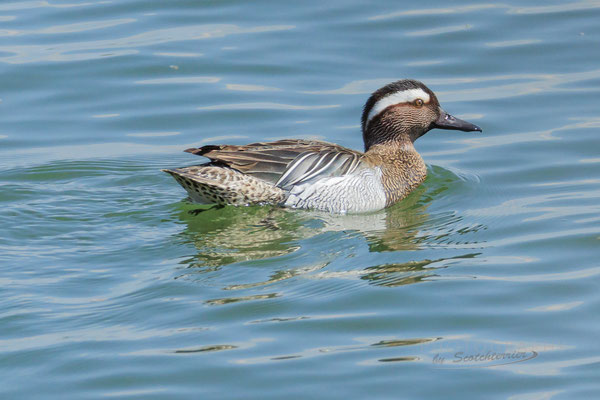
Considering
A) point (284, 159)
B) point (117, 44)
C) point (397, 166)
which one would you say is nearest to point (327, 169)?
point (284, 159)

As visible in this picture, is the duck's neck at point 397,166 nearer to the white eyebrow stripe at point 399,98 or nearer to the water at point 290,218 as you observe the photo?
the water at point 290,218

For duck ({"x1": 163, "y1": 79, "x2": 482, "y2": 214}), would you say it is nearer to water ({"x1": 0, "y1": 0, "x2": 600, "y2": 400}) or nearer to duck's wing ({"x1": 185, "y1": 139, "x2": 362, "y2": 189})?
duck's wing ({"x1": 185, "y1": 139, "x2": 362, "y2": 189})

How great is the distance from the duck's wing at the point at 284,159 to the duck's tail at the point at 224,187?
0.25 feet

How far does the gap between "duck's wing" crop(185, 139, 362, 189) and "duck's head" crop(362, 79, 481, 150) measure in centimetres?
69

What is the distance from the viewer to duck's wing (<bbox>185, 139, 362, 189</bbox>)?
9.41 meters

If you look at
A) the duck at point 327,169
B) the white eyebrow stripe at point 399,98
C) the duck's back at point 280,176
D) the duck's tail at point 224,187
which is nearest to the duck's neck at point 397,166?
the duck at point 327,169

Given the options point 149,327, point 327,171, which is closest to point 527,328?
point 149,327

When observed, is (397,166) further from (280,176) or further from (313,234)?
(313,234)

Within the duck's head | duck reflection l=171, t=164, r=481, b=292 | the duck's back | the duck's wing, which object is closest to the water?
duck reflection l=171, t=164, r=481, b=292

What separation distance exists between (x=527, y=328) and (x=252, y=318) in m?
1.80

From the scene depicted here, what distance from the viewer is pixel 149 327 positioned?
6.70m

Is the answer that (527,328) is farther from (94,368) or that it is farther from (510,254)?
(94,368)

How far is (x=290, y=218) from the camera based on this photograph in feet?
30.7

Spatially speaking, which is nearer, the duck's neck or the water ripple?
the duck's neck
